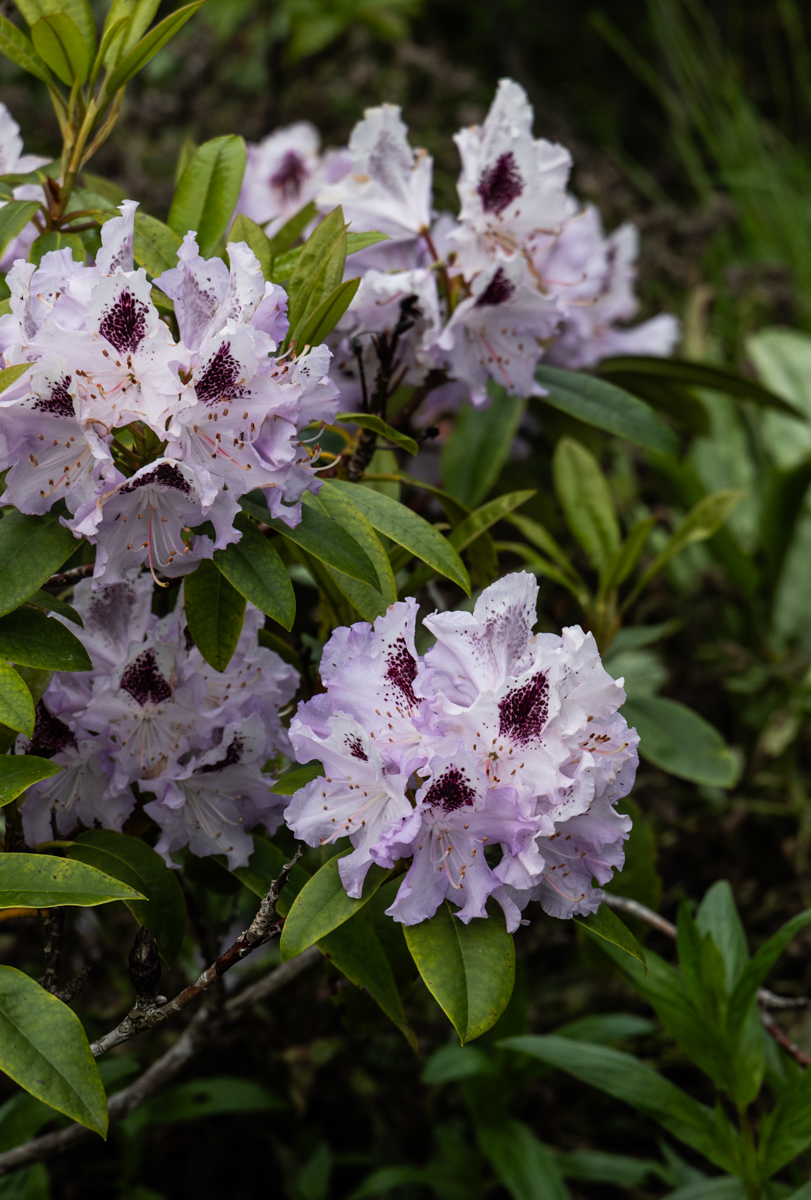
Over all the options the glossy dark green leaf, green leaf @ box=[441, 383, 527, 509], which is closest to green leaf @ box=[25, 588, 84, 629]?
green leaf @ box=[441, 383, 527, 509]

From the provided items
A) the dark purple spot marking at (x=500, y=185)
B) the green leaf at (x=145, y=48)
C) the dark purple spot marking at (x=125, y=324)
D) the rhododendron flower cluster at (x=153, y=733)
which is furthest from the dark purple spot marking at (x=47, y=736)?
the dark purple spot marking at (x=500, y=185)

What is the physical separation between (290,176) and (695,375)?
72 cm

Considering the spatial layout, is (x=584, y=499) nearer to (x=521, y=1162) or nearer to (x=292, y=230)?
(x=292, y=230)

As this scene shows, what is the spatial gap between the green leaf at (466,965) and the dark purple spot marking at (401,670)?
170 mm

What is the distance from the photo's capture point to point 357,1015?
1074 mm

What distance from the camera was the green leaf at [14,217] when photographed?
911mm

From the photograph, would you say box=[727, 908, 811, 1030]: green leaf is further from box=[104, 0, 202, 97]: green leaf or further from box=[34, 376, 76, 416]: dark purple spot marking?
box=[104, 0, 202, 97]: green leaf

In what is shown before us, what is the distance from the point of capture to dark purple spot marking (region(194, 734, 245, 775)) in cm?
91

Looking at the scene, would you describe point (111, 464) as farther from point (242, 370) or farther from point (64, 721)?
point (64, 721)

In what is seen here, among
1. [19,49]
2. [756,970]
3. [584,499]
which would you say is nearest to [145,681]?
[19,49]

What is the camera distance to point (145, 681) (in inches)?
35.1

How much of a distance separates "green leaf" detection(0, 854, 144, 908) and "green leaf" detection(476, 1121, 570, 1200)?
834mm

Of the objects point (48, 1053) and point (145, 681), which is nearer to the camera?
point (48, 1053)

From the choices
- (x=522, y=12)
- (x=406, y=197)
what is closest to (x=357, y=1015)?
(x=406, y=197)
